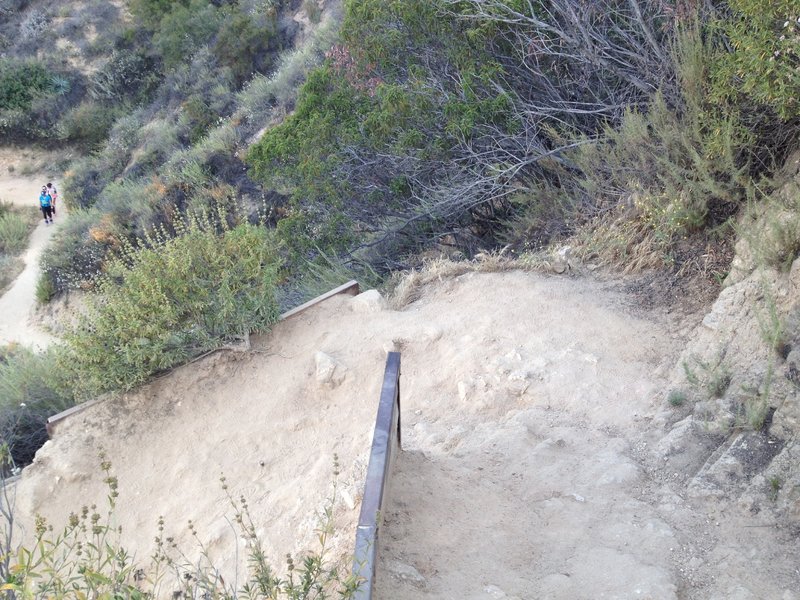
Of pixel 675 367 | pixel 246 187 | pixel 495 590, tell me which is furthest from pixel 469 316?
pixel 246 187

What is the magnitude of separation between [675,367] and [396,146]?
174 inches

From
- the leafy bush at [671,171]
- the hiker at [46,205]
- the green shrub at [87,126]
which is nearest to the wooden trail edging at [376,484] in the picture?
the leafy bush at [671,171]

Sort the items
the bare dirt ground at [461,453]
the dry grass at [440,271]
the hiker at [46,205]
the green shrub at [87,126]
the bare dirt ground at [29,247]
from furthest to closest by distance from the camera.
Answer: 1. the green shrub at [87,126]
2. the hiker at [46,205]
3. the bare dirt ground at [29,247]
4. the dry grass at [440,271]
5. the bare dirt ground at [461,453]

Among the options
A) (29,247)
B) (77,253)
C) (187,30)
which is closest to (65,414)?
(77,253)

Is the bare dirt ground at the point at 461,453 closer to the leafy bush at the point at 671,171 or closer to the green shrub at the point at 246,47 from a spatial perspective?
the leafy bush at the point at 671,171

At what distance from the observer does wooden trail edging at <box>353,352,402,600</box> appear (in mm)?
2652

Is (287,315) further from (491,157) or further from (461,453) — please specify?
(491,157)

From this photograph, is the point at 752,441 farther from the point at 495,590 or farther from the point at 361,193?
the point at 361,193

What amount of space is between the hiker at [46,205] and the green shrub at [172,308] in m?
14.0

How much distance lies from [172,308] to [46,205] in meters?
14.8

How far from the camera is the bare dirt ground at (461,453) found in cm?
327

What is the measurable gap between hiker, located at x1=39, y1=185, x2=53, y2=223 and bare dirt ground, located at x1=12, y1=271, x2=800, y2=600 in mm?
14761

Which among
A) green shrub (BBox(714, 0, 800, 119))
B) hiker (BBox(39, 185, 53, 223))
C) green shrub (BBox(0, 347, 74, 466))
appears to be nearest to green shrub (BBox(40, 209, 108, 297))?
hiker (BBox(39, 185, 53, 223))

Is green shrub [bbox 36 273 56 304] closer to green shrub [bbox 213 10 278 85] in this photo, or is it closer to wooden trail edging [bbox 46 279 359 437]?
green shrub [bbox 213 10 278 85]
